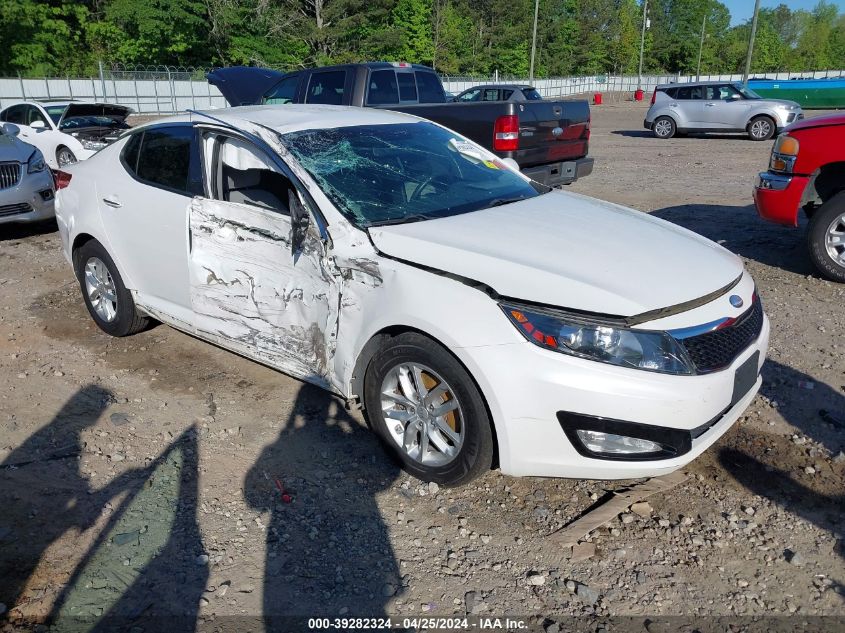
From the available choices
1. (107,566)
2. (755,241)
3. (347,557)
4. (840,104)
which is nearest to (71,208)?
(107,566)

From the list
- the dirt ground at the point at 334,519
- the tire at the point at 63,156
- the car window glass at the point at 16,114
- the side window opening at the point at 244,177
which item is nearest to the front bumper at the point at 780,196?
the dirt ground at the point at 334,519

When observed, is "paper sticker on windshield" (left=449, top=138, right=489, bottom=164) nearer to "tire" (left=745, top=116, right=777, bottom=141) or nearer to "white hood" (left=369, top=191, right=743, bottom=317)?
"white hood" (left=369, top=191, right=743, bottom=317)

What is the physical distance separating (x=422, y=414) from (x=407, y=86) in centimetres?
796

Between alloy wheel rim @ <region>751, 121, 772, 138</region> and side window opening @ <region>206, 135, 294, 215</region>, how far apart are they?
18.3 m

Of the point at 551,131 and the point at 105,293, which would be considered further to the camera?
the point at 551,131

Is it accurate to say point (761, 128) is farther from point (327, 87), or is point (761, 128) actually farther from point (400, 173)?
point (400, 173)

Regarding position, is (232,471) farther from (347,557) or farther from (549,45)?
(549,45)

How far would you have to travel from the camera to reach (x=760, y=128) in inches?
743

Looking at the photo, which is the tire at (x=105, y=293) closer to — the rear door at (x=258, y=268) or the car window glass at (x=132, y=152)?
the car window glass at (x=132, y=152)

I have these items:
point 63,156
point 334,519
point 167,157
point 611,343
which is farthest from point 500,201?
point 63,156

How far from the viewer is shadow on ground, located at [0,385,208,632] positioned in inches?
104

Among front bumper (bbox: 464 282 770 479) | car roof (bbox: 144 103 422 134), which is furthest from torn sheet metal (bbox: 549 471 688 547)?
car roof (bbox: 144 103 422 134)

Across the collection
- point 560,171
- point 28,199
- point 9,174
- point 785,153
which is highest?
point 785,153

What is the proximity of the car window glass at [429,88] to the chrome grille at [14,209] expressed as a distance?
555cm
